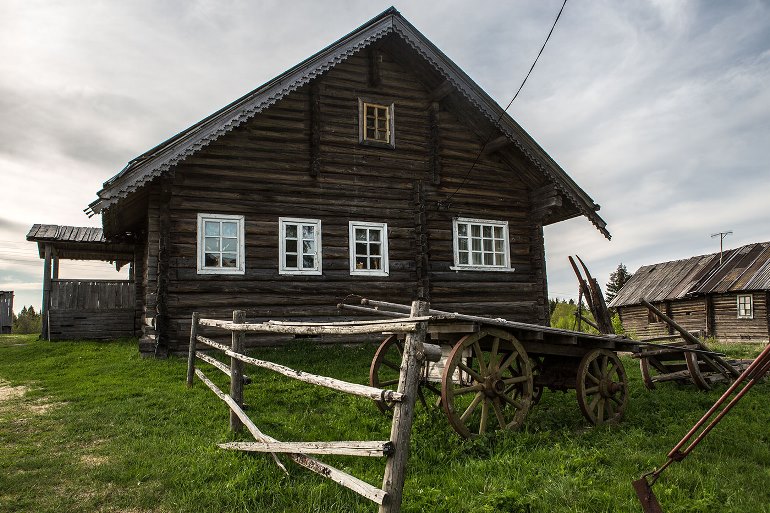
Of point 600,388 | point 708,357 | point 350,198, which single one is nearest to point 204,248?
point 350,198

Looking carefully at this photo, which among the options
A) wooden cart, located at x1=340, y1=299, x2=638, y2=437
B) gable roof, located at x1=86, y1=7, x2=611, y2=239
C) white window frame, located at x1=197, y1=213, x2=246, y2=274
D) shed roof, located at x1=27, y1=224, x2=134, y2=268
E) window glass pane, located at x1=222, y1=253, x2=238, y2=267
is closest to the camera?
wooden cart, located at x1=340, y1=299, x2=638, y2=437

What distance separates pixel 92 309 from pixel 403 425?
17.6 m

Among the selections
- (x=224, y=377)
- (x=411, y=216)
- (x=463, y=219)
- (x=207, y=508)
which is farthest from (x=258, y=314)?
(x=207, y=508)

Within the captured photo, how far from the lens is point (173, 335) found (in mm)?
11859

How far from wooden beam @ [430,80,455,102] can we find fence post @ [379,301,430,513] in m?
11.1

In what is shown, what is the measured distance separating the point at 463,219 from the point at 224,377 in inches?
309

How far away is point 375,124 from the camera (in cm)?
1423

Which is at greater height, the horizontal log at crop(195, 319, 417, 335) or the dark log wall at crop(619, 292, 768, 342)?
the horizontal log at crop(195, 319, 417, 335)

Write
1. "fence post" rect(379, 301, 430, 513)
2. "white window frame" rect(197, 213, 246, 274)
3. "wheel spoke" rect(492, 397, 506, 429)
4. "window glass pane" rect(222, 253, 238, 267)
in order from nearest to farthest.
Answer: "fence post" rect(379, 301, 430, 513), "wheel spoke" rect(492, 397, 506, 429), "white window frame" rect(197, 213, 246, 274), "window glass pane" rect(222, 253, 238, 267)

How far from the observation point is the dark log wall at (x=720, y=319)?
85.9 feet

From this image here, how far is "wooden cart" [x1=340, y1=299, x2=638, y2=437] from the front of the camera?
5818 mm

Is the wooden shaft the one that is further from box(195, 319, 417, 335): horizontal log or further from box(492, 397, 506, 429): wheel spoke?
box(195, 319, 417, 335): horizontal log

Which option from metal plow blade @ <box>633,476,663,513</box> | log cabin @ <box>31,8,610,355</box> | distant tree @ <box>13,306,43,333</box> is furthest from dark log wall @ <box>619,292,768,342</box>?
distant tree @ <box>13,306,43,333</box>

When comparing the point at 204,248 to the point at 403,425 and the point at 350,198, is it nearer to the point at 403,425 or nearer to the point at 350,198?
the point at 350,198
